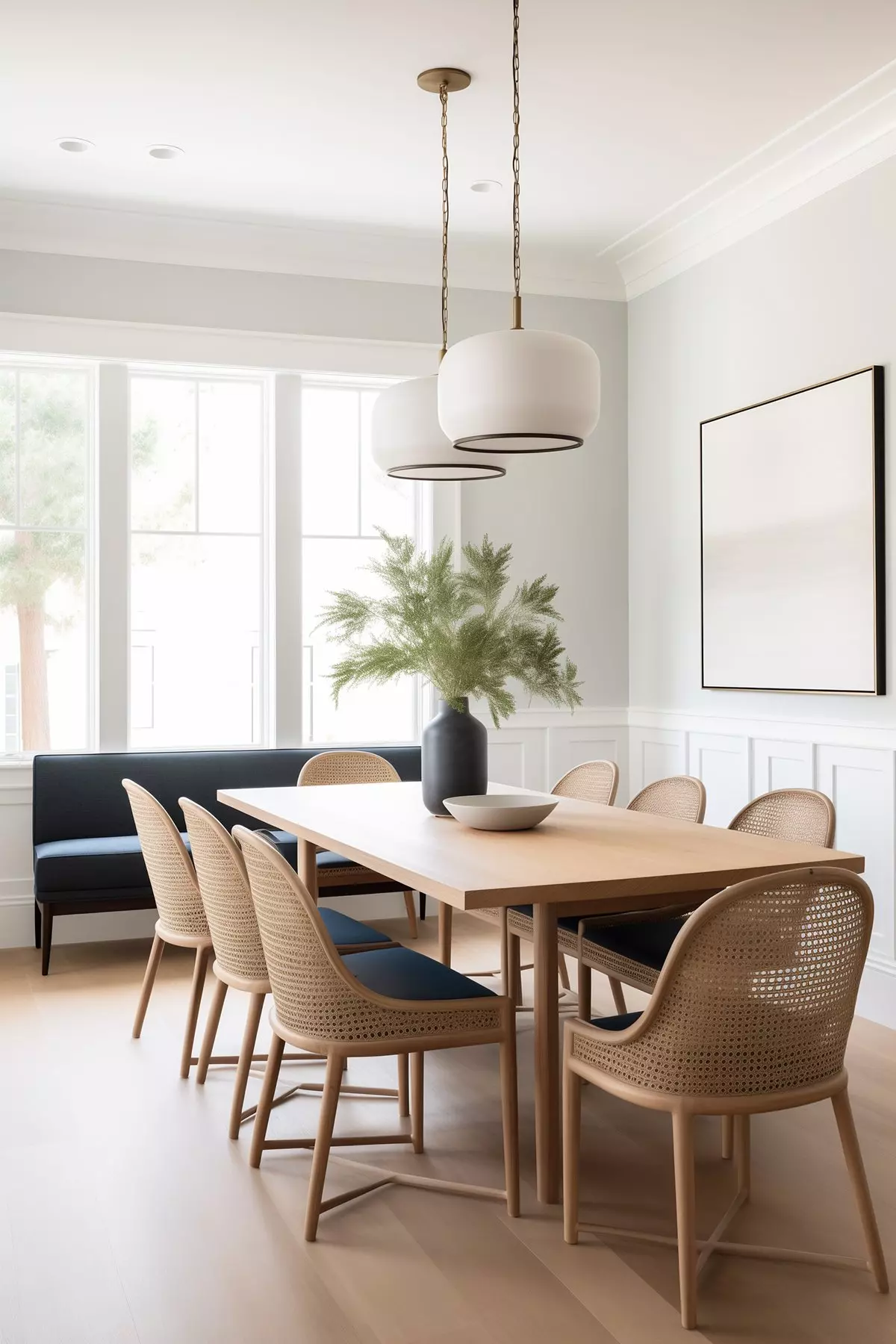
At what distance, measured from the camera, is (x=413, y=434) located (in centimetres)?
359

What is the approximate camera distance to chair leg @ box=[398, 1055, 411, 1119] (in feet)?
10.5

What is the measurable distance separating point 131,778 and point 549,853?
2.97 metres

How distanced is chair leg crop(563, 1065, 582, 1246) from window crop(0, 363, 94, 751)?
3.59 metres

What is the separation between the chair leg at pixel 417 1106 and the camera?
2.96 m

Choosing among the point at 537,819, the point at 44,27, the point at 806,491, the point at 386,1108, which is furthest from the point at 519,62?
the point at 386,1108

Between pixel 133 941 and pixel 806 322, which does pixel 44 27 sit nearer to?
pixel 806 322

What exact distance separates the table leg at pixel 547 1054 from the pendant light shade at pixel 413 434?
152 cm

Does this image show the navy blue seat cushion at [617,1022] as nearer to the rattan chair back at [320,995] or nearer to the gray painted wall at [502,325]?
the rattan chair back at [320,995]

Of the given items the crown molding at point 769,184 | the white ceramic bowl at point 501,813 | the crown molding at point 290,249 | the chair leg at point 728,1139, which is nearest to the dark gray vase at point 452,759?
the white ceramic bowl at point 501,813

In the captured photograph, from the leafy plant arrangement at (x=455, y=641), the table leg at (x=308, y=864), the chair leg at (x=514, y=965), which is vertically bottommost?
Result: the chair leg at (x=514, y=965)

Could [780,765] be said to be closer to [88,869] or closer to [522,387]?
[522,387]

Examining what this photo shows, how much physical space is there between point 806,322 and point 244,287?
2.51m

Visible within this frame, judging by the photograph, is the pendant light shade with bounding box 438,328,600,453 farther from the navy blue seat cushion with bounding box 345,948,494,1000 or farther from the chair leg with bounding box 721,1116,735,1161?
the chair leg with bounding box 721,1116,735,1161

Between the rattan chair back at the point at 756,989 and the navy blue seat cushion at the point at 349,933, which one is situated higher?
the rattan chair back at the point at 756,989
